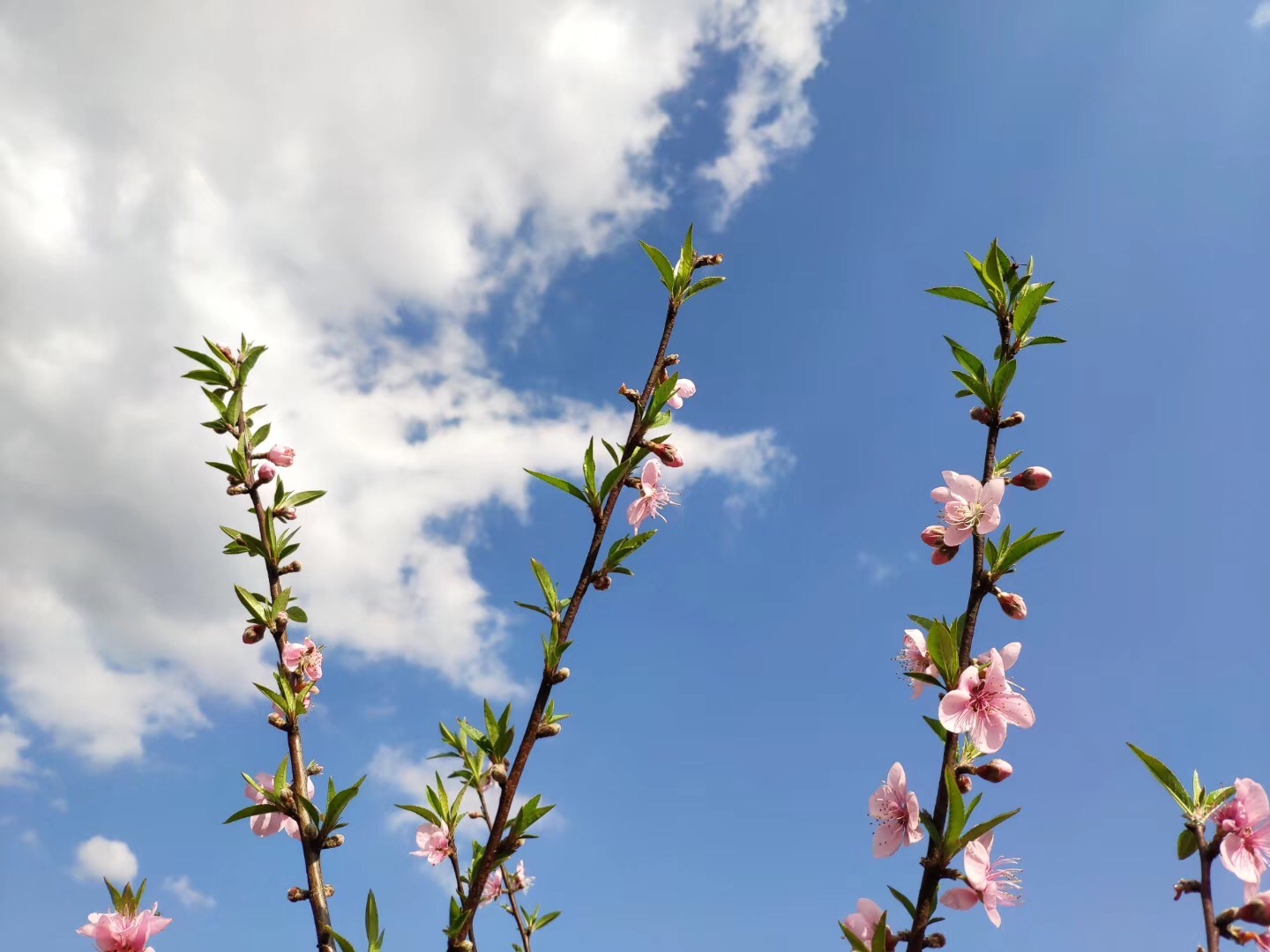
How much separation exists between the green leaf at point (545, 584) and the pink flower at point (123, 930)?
1.45 m

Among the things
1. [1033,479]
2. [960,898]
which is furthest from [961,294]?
[960,898]

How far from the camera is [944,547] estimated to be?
2.83m

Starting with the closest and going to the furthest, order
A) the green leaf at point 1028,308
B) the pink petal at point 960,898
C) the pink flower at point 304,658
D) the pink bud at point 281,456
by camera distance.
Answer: the pink petal at point 960,898
the green leaf at point 1028,308
the pink flower at point 304,658
the pink bud at point 281,456

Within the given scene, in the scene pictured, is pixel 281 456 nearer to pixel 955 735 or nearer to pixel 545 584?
pixel 545 584

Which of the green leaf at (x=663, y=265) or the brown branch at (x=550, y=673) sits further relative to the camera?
the green leaf at (x=663, y=265)

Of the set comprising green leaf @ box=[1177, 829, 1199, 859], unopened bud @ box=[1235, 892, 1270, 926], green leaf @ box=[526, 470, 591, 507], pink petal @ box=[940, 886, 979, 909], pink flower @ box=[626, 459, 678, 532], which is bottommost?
unopened bud @ box=[1235, 892, 1270, 926]

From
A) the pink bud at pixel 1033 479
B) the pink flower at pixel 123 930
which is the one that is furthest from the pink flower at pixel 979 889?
the pink flower at pixel 123 930

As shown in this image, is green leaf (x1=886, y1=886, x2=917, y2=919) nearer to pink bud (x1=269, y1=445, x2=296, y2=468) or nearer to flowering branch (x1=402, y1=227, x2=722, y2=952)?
flowering branch (x1=402, y1=227, x2=722, y2=952)

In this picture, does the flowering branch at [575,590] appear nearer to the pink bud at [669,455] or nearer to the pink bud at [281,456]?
the pink bud at [669,455]

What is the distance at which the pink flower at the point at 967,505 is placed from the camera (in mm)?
2473

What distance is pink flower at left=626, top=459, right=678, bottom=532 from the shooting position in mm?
3074

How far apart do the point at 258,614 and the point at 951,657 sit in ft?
7.52

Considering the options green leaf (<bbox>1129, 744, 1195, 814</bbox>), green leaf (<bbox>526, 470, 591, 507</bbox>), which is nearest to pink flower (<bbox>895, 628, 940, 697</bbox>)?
green leaf (<bbox>1129, 744, 1195, 814</bbox>)

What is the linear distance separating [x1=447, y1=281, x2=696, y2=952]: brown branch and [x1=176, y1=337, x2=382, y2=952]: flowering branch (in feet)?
1.42
